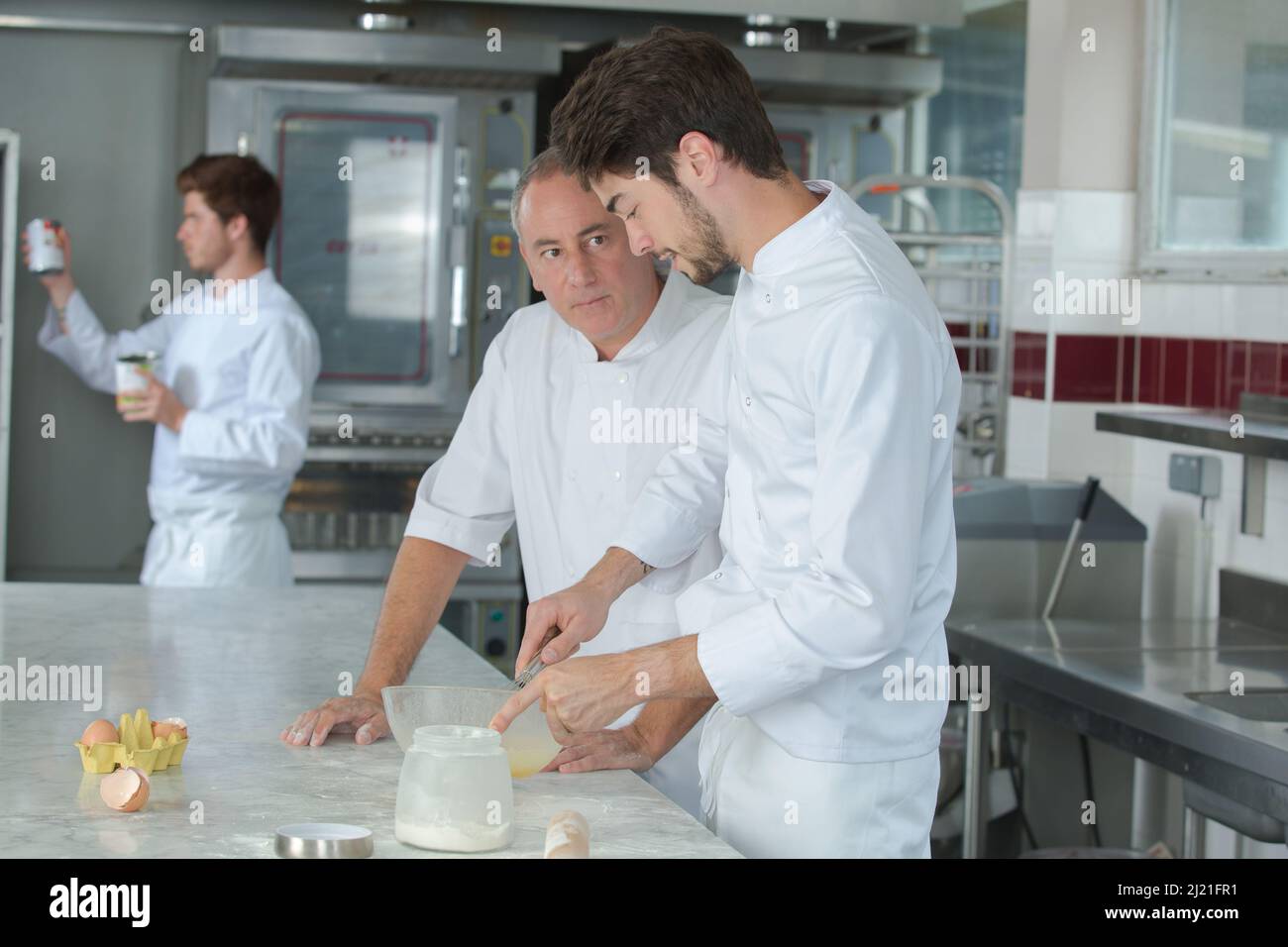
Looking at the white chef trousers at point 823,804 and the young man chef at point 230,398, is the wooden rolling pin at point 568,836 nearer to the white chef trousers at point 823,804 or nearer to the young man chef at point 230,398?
the white chef trousers at point 823,804

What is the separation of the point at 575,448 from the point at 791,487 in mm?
629

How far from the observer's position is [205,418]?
3285 mm

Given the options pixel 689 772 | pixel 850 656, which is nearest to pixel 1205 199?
pixel 689 772

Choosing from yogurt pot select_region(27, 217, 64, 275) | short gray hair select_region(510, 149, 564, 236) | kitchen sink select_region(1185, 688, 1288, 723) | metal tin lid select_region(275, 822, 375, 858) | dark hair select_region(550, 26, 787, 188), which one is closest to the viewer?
metal tin lid select_region(275, 822, 375, 858)

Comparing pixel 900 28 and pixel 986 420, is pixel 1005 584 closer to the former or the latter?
pixel 986 420

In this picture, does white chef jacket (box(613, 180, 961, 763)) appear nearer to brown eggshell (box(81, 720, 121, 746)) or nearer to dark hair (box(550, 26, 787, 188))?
dark hair (box(550, 26, 787, 188))

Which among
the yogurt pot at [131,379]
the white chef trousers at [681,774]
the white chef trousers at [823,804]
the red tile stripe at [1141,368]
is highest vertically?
the red tile stripe at [1141,368]

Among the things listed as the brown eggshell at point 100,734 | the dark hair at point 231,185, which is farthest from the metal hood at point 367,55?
the brown eggshell at point 100,734

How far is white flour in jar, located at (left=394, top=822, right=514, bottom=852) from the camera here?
1.35 meters

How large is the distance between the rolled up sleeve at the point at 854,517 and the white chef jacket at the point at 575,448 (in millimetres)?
557

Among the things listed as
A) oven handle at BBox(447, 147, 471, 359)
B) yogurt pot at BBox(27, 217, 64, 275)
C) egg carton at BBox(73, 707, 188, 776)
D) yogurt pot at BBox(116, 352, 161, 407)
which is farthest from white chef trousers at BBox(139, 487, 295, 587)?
egg carton at BBox(73, 707, 188, 776)

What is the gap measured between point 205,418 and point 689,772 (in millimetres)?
1698

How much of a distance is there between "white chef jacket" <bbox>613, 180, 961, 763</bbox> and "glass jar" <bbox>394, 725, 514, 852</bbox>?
24cm

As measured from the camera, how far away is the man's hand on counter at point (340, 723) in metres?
1.73
